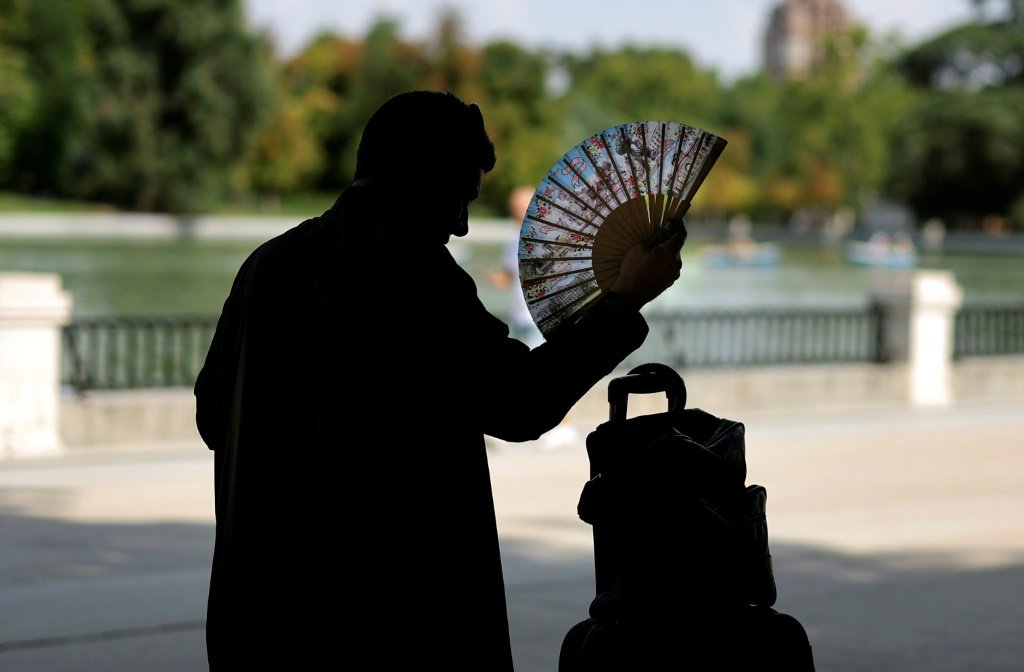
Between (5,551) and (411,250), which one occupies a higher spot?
(411,250)

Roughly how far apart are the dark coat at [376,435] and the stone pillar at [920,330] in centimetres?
1273

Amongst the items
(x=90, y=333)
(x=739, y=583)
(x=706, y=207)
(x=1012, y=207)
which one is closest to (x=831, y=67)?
(x=706, y=207)

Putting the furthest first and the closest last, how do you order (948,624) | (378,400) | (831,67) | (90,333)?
(831,67) < (90,333) < (948,624) < (378,400)

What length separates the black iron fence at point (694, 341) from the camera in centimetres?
1175

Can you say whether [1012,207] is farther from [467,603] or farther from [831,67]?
[467,603]

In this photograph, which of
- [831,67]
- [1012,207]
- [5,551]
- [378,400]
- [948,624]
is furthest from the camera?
[831,67]

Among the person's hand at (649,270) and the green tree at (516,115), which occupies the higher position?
the green tree at (516,115)

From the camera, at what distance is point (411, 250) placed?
2424 millimetres

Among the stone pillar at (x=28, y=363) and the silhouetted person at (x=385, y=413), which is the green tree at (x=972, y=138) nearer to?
the stone pillar at (x=28, y=363)

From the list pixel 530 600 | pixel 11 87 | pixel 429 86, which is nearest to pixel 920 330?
pixel 530 600

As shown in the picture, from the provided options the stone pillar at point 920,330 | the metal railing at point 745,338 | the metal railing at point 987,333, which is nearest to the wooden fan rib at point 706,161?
the metal railing at point 745,338

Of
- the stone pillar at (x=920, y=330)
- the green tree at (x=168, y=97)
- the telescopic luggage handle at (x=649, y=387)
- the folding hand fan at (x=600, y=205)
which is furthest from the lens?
the green tree at (x=168, y=97)

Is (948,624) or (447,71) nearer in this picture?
(948,624)

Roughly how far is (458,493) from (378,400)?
200mm
